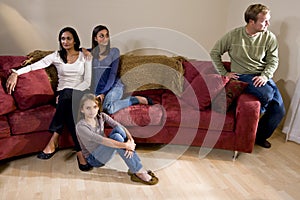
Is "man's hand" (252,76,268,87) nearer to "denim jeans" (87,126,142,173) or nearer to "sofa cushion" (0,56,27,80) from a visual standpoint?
"denim jeans" (87,126,142,173)

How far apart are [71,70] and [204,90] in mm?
1103

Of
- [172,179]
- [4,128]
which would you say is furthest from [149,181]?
[4,128]

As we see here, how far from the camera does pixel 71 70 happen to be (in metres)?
2.51

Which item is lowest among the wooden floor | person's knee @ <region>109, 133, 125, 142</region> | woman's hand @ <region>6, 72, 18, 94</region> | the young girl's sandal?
Answer: the wooden floor

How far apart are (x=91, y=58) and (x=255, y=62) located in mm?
1417

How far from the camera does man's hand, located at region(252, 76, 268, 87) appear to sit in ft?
8.38

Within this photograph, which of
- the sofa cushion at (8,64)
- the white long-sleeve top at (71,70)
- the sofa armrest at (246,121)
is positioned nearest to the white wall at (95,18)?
the sofa cushion at (8,64)

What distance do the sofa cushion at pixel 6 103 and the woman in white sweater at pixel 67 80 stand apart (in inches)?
1.9

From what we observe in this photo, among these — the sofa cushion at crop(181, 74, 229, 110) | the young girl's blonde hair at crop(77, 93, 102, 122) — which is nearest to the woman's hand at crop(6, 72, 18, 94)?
the young girl's blonde hair at crop(77, 93, 102, 122)

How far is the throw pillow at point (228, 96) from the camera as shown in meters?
2.49

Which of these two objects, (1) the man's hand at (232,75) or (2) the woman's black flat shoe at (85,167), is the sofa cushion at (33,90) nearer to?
(2) the woman's black flat shoe at (85,167)

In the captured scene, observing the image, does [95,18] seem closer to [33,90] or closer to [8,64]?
[8,64]

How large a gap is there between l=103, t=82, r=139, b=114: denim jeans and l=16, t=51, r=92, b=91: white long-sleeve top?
0.20m

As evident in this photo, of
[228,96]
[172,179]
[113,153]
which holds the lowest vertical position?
[172,179]
